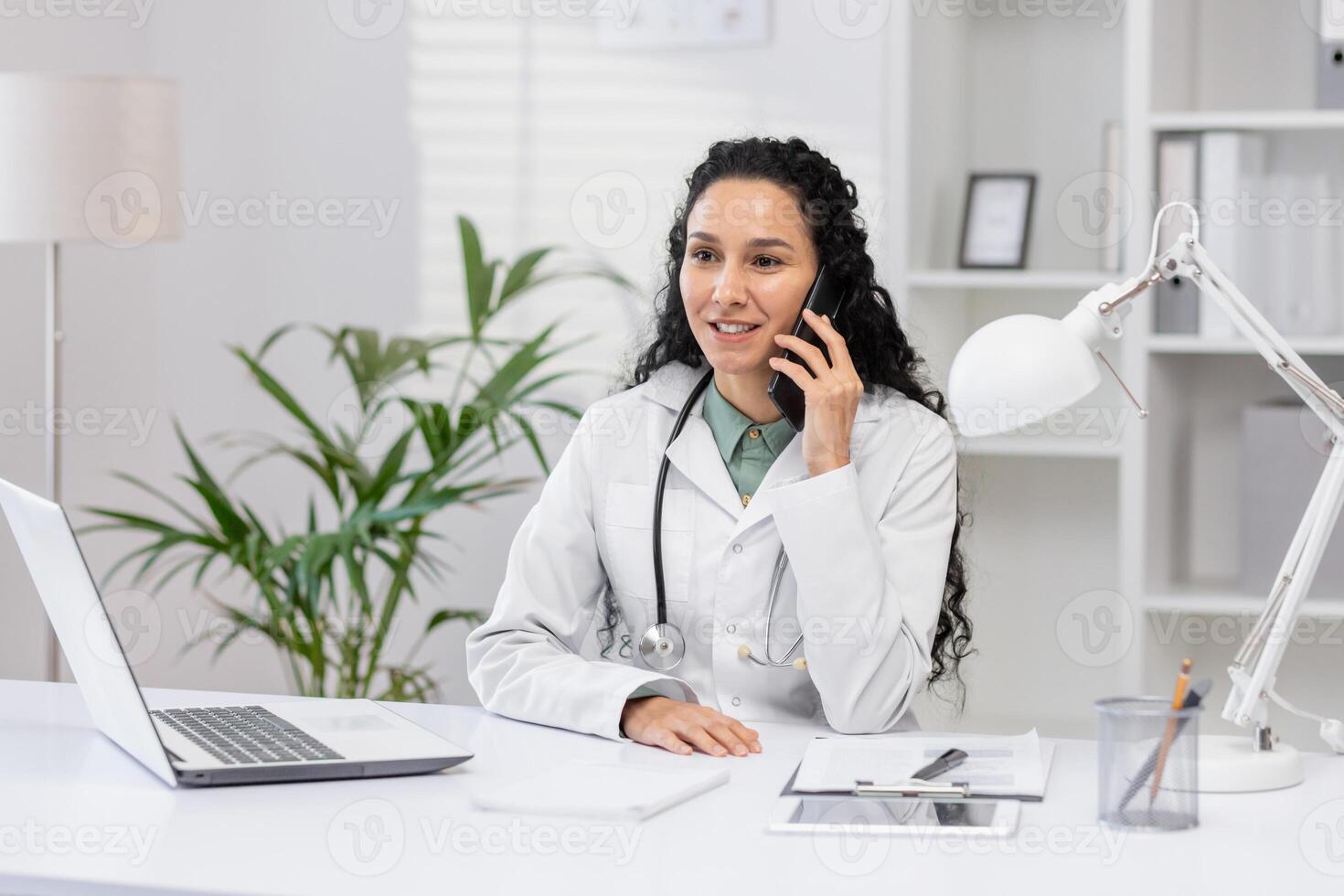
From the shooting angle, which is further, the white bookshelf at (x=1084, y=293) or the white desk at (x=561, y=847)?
the white bookshelf at (x=1084, y=293)

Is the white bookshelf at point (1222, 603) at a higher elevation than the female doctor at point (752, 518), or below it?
below

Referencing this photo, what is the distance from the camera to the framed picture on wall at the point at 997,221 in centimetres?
287

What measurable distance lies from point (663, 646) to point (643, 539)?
150 millimetres

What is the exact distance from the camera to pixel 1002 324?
4.55ft

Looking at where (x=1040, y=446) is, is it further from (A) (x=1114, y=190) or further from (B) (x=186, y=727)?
(B) (x=186, y=727)

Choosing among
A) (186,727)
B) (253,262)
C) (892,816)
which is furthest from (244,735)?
(253,262)

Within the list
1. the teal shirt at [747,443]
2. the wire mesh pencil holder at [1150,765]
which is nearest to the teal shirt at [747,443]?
the teal shirt at [747,443]

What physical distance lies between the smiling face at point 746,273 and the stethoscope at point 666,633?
17 centimetres

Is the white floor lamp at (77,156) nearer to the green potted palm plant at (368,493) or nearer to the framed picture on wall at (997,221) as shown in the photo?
the green potted palm plant at (368,493)

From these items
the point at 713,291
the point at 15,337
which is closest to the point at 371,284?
the point at 15,337

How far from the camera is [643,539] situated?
189cm

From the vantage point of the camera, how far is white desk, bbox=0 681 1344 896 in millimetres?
1139

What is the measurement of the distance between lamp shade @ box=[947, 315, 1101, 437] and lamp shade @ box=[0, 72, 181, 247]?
1.84 metres

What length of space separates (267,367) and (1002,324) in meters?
2.42
